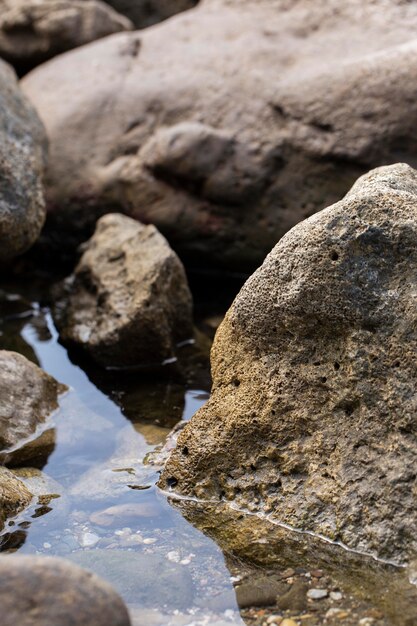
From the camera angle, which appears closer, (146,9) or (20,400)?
(20,400)

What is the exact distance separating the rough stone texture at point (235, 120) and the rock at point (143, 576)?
336cm

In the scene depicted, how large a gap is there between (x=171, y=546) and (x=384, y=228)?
1425 millimetres

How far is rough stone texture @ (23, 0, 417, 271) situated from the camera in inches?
241

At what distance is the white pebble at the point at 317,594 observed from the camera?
3.06 metres

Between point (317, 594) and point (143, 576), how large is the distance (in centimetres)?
62

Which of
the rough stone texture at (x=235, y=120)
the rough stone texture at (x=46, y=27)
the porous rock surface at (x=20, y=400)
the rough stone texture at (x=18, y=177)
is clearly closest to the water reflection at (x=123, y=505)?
the porous rock surface at (x=20, y=400)

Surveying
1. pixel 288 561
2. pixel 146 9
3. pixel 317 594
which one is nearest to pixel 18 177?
pixel 288 561

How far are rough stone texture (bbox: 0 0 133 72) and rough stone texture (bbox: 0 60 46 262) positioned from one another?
1968 mm

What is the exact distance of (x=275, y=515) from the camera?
138 inches

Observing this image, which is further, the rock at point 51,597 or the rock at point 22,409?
the rock at point 22,409

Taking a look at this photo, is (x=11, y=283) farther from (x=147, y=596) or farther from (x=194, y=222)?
(x=147, y=596)

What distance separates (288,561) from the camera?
10.8 ft

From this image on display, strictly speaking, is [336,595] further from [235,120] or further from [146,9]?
[146,9]

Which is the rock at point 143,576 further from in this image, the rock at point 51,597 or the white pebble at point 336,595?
the rock at point 51,597
